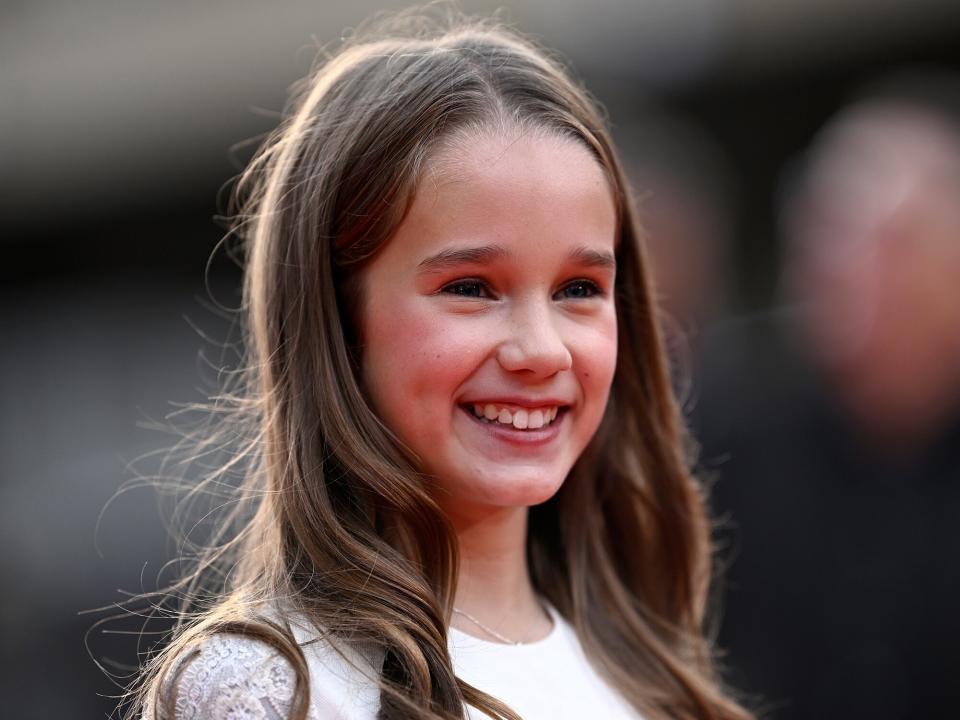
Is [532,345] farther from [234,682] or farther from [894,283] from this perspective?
[894,283]

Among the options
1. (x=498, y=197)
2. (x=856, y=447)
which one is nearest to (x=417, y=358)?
(x=498, y=197)

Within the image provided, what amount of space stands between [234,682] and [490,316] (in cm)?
67

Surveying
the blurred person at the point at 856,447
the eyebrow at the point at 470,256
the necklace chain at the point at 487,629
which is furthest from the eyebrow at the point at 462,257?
the blurred person at the point at 856,447

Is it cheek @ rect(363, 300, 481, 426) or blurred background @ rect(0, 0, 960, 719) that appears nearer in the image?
cheek @ rect(363, 300, 481, 426)

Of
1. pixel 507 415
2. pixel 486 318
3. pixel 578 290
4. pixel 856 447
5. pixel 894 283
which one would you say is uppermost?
pixel 894 283

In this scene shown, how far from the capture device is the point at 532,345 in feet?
6.95

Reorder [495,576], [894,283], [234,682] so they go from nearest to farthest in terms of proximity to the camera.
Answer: [234,682] < [495,576] < [894,283]

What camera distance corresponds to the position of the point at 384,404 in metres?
2.19

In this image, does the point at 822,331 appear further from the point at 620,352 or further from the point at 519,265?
the point at 519,265

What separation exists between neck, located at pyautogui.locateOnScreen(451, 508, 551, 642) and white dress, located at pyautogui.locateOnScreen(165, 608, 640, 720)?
7 cm

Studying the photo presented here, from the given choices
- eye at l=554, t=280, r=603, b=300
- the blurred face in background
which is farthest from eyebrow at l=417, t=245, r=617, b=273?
the blurred face in background

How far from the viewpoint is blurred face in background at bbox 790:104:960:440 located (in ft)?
13.0

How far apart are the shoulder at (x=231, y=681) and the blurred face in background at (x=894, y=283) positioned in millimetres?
2477

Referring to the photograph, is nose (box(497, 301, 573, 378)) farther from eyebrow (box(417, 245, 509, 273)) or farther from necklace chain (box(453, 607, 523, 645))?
necklace chain (box(453, 607, 523, 645))
